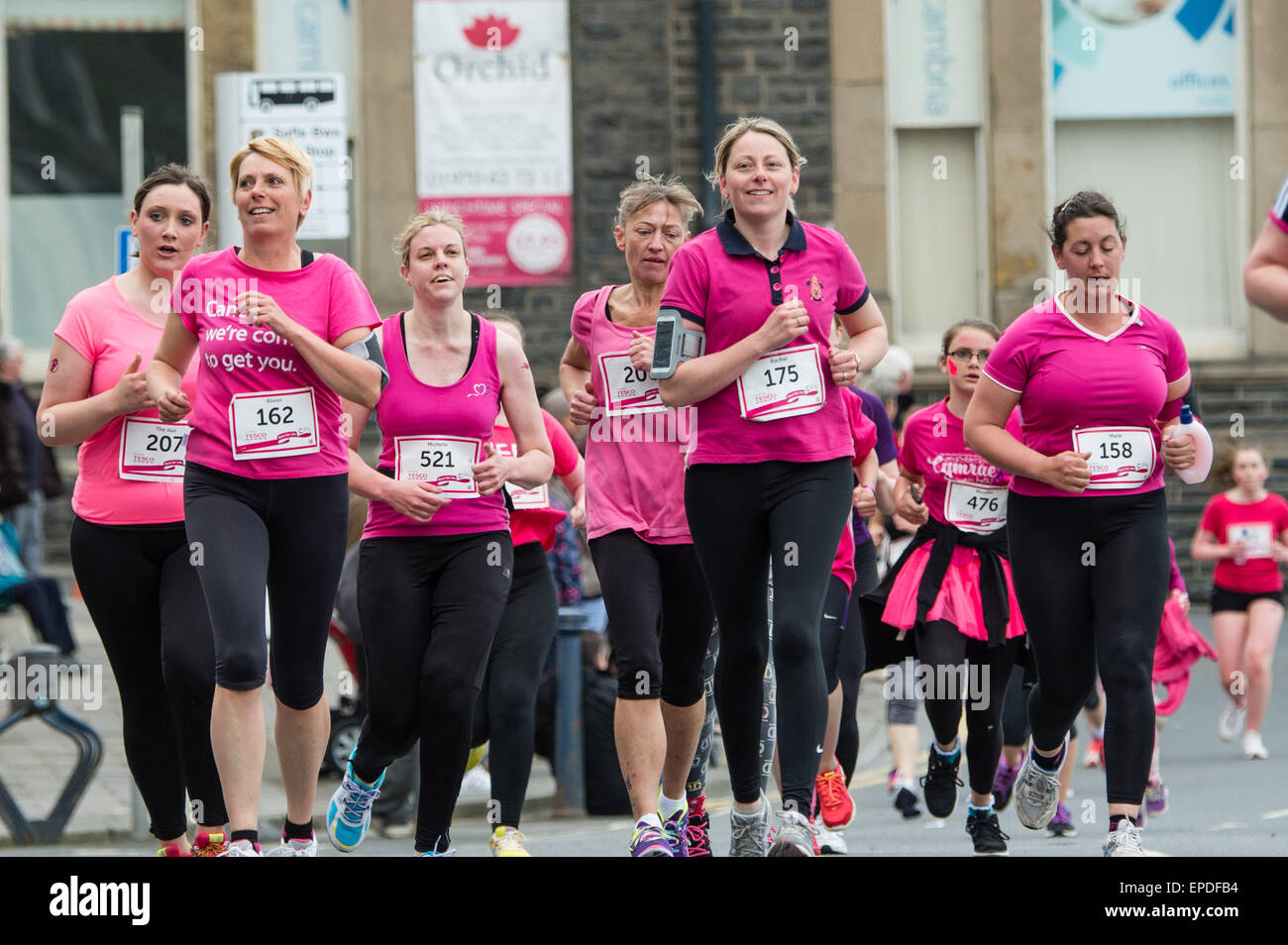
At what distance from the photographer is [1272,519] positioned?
11781mm

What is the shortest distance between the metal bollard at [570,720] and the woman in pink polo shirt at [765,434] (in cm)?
374

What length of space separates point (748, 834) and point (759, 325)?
1.48 m

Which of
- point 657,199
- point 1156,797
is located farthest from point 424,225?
point 1156,797

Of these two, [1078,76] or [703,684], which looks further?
[1078,76]

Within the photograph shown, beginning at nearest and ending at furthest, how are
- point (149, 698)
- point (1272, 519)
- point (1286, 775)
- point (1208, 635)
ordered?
point (149, 698)
point (1286, 775)
point (1272, 519)
point (1208, 635)

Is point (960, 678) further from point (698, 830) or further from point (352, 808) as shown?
point (352, 808)

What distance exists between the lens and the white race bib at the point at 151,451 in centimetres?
607

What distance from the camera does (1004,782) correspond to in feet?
26.6

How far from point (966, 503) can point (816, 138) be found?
8.65 m

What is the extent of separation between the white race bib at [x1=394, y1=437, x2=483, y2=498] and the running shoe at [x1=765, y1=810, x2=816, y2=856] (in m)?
1.43

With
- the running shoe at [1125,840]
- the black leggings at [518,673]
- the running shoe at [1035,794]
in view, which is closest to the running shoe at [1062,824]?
the running shoe at [1035,794]
